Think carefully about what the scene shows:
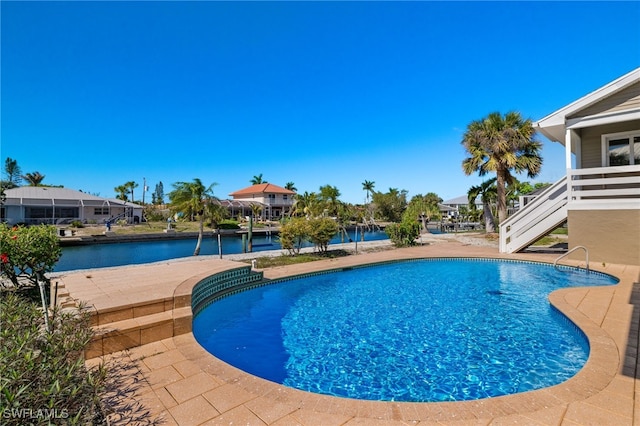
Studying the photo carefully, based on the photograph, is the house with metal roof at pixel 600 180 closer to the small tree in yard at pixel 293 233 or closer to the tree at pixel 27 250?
the small tree in yard at pixel 293 233

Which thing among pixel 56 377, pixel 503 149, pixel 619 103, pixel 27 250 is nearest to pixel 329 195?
pixel 503 149

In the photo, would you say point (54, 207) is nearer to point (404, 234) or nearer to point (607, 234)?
point (404, 234)

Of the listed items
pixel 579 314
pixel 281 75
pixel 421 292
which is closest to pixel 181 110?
pixel 281 75

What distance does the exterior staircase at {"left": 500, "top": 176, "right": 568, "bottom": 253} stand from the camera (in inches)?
434

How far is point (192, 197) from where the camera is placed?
710 inches

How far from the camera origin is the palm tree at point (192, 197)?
17828 millimetres

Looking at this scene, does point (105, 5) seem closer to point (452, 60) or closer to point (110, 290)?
point (110, 290)

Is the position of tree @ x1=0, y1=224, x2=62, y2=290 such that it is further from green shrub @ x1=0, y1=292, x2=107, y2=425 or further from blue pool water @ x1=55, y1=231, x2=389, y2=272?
blue pool water @ x1=55, y1=231, x2=389, y2=272

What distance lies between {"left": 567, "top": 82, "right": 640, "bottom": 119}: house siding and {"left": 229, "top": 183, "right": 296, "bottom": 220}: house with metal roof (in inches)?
1584

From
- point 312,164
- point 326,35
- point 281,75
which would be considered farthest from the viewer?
point 312,164

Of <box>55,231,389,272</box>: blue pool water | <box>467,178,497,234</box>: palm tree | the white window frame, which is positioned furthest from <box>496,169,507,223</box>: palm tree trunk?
<box>55,231,389,272</box>: blue pool water

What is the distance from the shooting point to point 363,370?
4.19 meters

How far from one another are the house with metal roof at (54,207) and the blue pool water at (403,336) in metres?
33.1

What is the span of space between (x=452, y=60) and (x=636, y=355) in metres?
14.1
